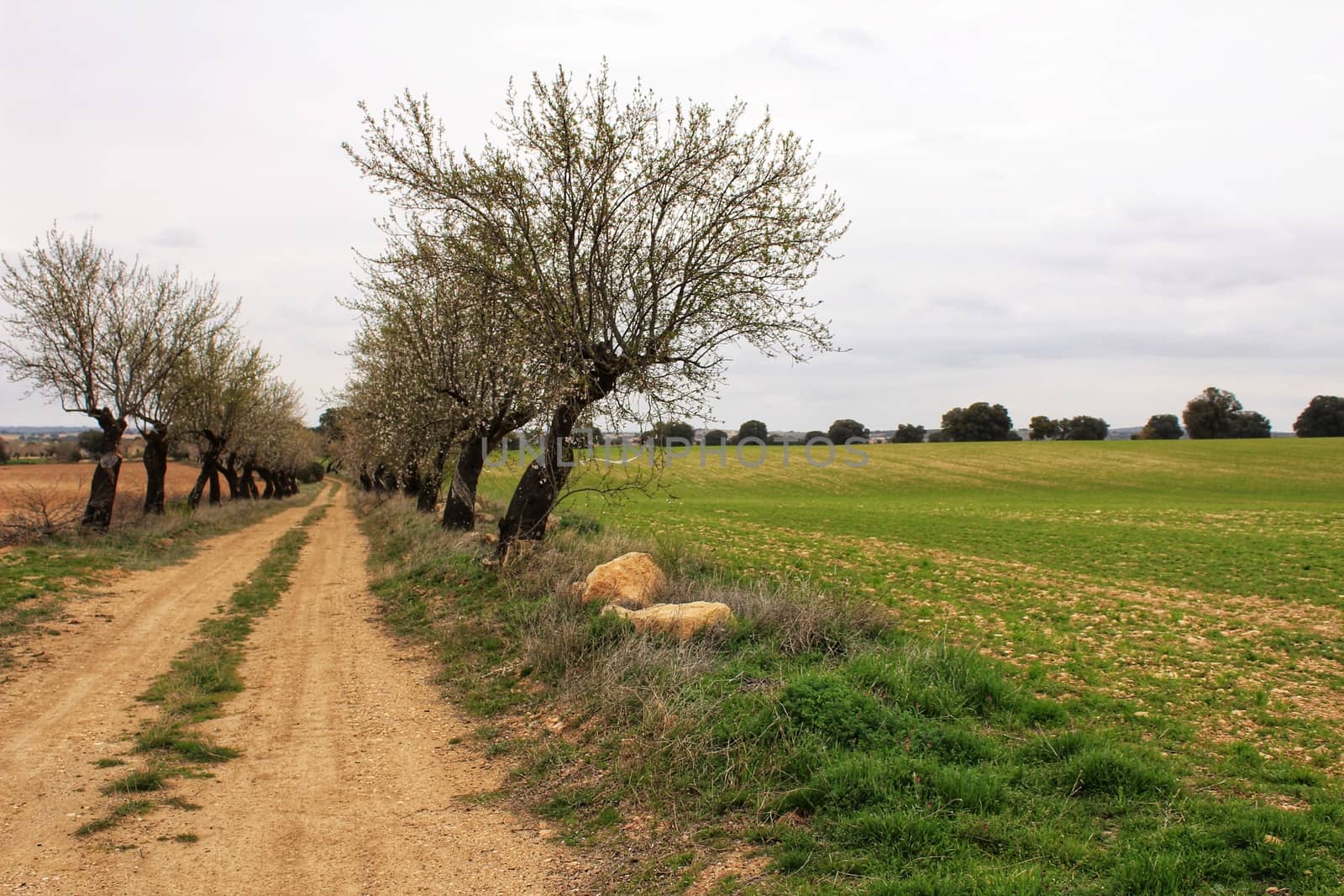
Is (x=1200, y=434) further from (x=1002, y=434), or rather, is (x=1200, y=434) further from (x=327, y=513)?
(x=327, y=513)

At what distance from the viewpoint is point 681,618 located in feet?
29.7

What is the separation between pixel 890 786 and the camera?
208 inches

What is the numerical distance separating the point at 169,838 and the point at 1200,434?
120906mm

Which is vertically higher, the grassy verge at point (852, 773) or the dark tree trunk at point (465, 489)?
the dark tree trunk at point (465, 489)

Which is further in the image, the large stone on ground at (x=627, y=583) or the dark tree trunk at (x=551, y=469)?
the dark tree trunk at (x=551, y=469)

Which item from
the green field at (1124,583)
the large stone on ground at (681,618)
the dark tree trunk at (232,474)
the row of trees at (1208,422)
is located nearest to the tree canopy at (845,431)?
the row of trees at (1208,422)

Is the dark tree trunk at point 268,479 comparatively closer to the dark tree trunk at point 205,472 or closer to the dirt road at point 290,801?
the dark tree trunk at point 205,472

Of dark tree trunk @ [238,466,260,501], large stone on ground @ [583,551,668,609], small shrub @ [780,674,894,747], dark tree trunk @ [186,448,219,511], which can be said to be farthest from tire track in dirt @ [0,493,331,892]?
dark tree trunk @ [238,466,260,501]

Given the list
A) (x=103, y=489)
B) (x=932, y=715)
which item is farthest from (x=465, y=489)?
(x=932, y=715)

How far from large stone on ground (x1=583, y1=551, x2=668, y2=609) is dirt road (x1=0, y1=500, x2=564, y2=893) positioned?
247 cm

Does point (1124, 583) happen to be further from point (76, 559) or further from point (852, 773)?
point (76, 559)

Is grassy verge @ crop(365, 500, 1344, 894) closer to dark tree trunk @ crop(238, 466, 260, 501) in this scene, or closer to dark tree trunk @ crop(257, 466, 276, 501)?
dark tree trunk @ crop(238, 466, 260, 501)

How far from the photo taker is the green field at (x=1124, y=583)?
7504 mm

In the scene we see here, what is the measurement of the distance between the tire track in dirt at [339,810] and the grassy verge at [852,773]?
503 millimetres
